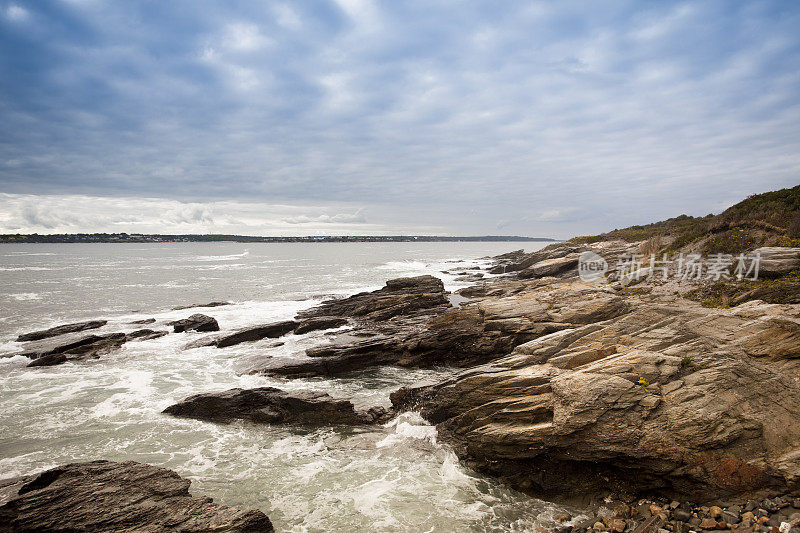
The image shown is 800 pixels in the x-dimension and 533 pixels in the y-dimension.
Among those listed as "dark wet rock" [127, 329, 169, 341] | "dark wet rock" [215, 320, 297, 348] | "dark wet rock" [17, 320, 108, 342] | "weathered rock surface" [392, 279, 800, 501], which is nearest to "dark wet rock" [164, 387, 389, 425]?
"weathered rock surface" [392, 279, 800, 501]

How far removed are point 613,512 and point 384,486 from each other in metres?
6.03

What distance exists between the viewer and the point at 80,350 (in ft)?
81.6

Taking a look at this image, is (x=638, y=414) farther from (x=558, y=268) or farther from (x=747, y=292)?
(x=558, y=268)

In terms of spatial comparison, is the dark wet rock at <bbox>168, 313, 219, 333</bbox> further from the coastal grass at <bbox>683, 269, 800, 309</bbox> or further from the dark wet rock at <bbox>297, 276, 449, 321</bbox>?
the coastal grass at <bbox>683, 269, 800, 309</bbox>

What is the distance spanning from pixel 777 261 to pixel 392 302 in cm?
2406

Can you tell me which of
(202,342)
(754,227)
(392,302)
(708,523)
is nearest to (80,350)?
(202,342)

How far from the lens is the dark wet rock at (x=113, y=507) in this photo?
26.7 ft

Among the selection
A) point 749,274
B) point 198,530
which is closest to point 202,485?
point 198,530

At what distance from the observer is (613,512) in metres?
9.13

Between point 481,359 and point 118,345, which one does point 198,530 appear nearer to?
point 481,359

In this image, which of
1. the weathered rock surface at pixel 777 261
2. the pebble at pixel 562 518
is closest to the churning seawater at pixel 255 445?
the pebble at pixel 562 518

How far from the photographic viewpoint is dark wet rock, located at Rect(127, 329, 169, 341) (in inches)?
1110

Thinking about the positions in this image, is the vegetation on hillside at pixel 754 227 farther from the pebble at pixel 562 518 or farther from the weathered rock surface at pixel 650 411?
the pebble at pixel 562 518

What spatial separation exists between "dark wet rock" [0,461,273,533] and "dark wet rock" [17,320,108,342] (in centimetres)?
2409
